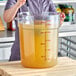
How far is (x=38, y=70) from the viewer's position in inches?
40.4

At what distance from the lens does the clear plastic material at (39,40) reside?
40.6 inches

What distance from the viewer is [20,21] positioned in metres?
1.08

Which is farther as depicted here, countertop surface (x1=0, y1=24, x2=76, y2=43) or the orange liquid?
countertop surface (x1=0, y1=24, x2=76, y2=43)

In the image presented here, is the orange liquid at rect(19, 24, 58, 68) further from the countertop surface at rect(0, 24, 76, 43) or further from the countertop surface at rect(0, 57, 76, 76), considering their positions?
the countertop surface at rect(0, 24, 76, 43)

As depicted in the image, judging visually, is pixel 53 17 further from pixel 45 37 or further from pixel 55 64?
pixel 55 64

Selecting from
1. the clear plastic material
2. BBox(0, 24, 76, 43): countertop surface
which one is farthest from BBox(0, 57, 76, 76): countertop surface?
BBox(0, 24, 76, 43): countertop surface

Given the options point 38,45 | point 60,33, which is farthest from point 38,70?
point 60,33

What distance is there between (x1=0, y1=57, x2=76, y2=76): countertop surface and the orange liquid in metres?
0.03

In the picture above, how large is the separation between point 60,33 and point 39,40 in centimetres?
153

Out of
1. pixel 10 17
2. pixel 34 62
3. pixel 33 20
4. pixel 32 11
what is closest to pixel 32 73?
pixel 34 62

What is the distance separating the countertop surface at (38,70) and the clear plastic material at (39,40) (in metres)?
0.03

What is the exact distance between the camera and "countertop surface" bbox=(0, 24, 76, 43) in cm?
233

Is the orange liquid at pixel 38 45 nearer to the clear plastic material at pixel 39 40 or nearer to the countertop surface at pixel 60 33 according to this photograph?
the clear plastic material at pixel 39 40

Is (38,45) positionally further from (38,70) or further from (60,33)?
(60,33)
